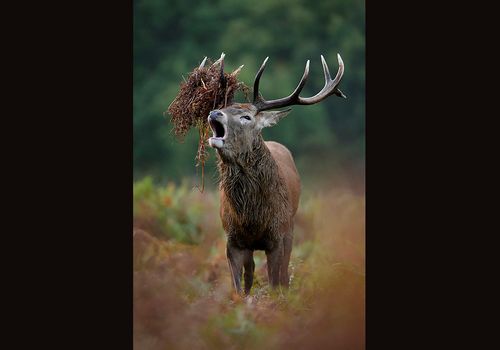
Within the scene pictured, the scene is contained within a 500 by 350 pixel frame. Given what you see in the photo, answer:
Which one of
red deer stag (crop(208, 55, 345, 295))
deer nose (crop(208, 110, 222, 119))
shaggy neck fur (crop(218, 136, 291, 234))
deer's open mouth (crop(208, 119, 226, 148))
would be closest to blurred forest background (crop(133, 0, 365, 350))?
red deer stag (crop(208, 55, 345, 295))

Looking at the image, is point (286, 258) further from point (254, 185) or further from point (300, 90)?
point (300, 90)

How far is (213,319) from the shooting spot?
40.7ft

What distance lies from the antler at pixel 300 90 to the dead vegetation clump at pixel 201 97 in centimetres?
24

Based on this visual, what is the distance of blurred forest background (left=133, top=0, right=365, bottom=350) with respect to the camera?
12523mm

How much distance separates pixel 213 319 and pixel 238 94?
8.17 feet

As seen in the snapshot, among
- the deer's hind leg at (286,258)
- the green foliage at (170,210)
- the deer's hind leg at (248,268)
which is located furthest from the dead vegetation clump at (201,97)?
the deer's hind leg at (286,258)

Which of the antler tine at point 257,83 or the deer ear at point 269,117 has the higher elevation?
the antler tine at point 257,83

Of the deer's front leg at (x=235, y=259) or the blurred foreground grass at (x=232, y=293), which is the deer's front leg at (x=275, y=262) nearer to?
the blurred foreground grass at (x=232, y=293)

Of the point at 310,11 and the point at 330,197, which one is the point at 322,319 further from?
the point at 310,11

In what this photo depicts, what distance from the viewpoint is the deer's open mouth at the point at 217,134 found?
1248cm

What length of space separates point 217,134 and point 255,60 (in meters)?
1.31

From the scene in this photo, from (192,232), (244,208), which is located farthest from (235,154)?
(192,232)

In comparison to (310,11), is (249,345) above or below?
below

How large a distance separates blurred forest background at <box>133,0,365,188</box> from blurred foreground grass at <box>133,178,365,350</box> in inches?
14.2
